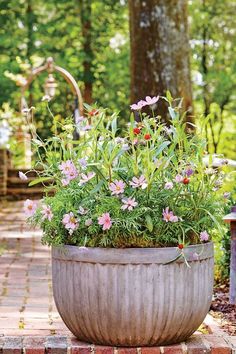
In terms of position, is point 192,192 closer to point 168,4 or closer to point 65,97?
point 168,4

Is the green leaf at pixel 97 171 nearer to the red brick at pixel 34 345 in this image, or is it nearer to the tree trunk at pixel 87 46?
the red brick at pixel 34 345

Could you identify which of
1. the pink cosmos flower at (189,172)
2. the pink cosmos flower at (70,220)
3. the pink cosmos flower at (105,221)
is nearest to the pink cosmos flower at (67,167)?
the pink cosmos flower at (70,220)

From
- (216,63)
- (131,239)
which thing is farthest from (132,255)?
(216,63)

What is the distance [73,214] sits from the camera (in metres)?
4.36

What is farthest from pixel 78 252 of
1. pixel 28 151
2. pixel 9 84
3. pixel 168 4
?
pixel 9 84

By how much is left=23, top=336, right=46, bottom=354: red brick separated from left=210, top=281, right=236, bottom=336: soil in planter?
1060 mm

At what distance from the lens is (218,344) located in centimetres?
450

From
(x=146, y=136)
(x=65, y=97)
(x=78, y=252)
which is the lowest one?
(x=65, y=97)

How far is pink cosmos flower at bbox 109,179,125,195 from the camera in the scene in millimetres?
4273

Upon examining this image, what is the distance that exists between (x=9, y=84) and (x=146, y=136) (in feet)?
52.0

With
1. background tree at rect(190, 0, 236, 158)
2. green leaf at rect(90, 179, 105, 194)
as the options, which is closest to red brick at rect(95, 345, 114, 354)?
green leaf at rect(90, 179, 105, 194)

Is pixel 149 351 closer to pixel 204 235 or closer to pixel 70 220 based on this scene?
pixel 204 235

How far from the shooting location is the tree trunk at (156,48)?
9773 millimetres

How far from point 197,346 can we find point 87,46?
1807 cm
